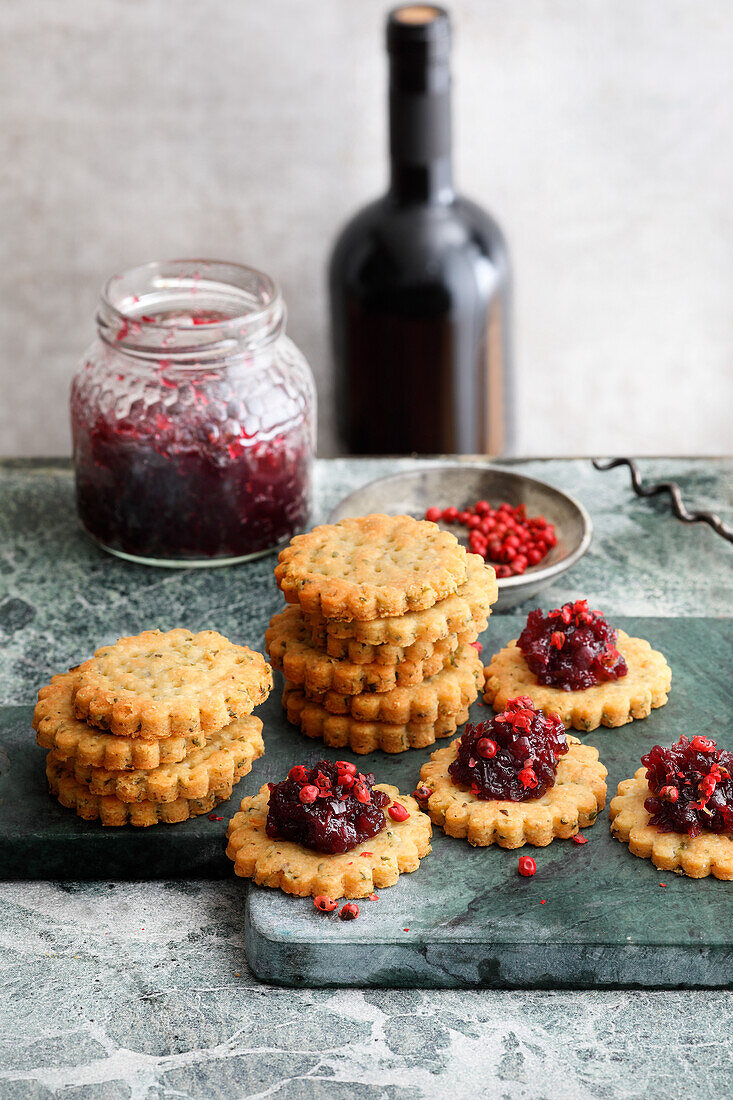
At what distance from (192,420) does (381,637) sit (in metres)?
0.78

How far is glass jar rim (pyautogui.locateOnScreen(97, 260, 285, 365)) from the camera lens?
106 inches

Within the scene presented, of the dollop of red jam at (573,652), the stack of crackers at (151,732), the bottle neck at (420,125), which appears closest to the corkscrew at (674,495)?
the dollop of red jam at (573,652)

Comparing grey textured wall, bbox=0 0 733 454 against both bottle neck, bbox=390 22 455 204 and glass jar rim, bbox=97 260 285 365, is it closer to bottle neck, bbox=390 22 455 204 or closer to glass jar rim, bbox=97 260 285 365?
bottle neck, bbox=390 22 455 204

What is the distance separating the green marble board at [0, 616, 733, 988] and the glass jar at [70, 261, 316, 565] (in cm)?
80

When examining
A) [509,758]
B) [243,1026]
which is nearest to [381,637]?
[509,758]

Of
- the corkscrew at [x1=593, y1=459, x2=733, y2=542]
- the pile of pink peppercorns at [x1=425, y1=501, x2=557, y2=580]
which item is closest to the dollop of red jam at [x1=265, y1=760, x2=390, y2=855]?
the pile of pink peppercorns at [x1=425, y1=501, x2=557, y2=580]

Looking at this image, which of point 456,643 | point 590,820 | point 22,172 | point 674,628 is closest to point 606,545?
point 674,628

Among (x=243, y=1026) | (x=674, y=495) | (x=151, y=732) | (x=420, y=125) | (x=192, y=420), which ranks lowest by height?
(x=243, y=1026)

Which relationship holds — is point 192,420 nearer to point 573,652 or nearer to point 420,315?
point 573,652

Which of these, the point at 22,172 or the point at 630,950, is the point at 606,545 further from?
the point at 22,172

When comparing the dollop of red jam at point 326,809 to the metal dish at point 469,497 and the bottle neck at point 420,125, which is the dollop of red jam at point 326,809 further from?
the bottle neck at point 420,125

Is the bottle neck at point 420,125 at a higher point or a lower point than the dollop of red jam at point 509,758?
higher

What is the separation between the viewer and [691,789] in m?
1.98

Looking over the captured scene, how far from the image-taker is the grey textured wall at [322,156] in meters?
4.32
